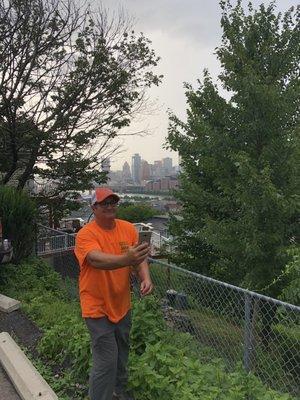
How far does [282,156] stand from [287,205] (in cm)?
123

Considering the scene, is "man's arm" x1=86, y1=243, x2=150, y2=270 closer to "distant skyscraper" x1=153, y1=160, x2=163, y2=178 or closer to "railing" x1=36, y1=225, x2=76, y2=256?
"railing" x1=36, y1=225, x2=76, y2=256

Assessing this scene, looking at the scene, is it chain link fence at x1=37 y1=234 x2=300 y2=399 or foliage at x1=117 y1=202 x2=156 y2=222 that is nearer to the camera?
chain link fence at x1=37 y1=234 x2=300 y2=399

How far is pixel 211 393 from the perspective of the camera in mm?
2955

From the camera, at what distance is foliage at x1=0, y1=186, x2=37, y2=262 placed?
25.5 ft

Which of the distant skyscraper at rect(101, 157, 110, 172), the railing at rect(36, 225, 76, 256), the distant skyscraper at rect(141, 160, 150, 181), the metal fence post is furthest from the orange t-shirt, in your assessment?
the distant skyscraper at rect(141, 160, 150, 181)

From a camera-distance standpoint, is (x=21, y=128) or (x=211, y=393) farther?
(x=21, y=128)

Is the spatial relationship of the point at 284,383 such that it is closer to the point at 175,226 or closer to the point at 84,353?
the point at 84,353

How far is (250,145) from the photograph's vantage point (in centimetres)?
895

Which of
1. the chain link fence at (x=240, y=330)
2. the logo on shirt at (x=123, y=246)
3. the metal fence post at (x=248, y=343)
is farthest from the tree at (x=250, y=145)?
the logo on shirt at (x=123, y=246)

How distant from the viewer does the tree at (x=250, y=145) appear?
7891mm

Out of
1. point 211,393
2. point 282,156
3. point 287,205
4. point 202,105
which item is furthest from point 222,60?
point 211,393

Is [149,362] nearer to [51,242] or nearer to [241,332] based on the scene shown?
[241,332]

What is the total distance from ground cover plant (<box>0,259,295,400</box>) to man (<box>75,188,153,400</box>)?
1.58ft

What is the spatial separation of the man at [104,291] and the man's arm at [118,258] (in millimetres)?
13
